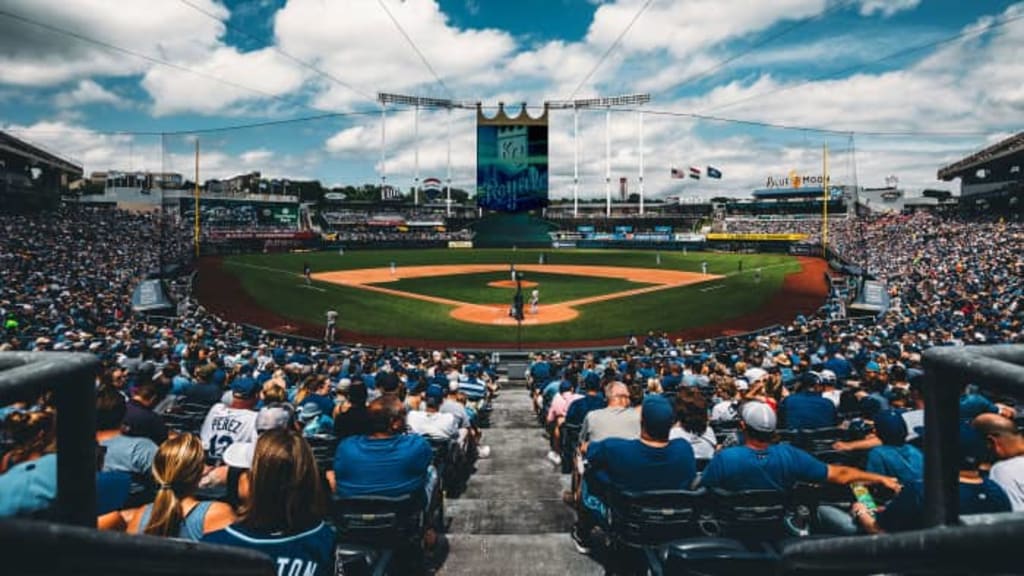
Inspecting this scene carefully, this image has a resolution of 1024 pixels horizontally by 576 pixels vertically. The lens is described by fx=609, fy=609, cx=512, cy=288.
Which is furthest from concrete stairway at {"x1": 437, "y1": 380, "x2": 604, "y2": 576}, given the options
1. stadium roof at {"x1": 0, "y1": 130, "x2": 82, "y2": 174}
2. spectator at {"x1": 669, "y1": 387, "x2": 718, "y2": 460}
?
stadium roof at {"x1": 0, "y1": 130, "x2": 82, "y2": 174}

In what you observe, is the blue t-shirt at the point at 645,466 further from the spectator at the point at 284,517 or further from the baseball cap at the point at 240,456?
the baseball cap at the point at 240,456

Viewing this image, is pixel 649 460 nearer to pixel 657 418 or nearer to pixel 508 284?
pixel 657 418

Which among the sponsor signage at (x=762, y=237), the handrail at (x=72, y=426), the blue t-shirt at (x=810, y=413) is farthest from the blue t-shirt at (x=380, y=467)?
the sponsor signage at (x=762, y=237)

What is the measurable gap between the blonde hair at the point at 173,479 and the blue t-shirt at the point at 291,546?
0.27 meters

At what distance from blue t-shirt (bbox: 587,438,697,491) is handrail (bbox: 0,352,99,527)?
12.7ft

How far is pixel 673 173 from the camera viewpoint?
108938 mm

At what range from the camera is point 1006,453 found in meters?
4.54

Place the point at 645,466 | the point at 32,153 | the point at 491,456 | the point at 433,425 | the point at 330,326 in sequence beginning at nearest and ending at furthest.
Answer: the point at 645,466 < the point at 433,425 < the point at 491,456 < the point at 330,326 < the point at 32,153

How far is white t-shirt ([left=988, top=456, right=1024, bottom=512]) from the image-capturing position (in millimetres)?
4301

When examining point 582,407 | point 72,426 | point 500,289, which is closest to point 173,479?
point 72,426

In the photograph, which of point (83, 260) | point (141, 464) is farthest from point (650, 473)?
point (83, 260)

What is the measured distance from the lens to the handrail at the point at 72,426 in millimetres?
1415

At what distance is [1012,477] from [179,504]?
18.5ft

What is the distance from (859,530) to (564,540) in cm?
255
